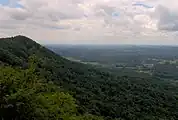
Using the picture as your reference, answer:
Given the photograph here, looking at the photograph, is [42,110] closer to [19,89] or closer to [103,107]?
[19,89]

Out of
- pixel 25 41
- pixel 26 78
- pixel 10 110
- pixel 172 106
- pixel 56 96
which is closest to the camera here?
pixel 10 110

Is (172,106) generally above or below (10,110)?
below

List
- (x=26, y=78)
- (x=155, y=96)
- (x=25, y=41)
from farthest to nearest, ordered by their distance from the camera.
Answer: (x=25, y=41) < (x=155, y=96) < (x=26, y=78)

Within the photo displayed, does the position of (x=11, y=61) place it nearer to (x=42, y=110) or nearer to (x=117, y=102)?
(x=117, y=102)

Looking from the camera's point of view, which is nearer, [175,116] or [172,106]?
[175,116]

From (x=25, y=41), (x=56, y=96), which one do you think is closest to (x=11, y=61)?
(x=56, y=96)

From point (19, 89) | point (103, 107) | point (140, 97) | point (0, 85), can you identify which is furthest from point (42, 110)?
point (140, 97)

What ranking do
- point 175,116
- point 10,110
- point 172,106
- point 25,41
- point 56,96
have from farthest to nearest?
point 25,41, point 172,106, point 175,116, point 56,96, point 10,110

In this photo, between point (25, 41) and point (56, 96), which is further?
point (25, 41)

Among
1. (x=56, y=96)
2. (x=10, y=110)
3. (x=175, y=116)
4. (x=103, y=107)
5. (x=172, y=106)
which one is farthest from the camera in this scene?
(x=172, y=106)
